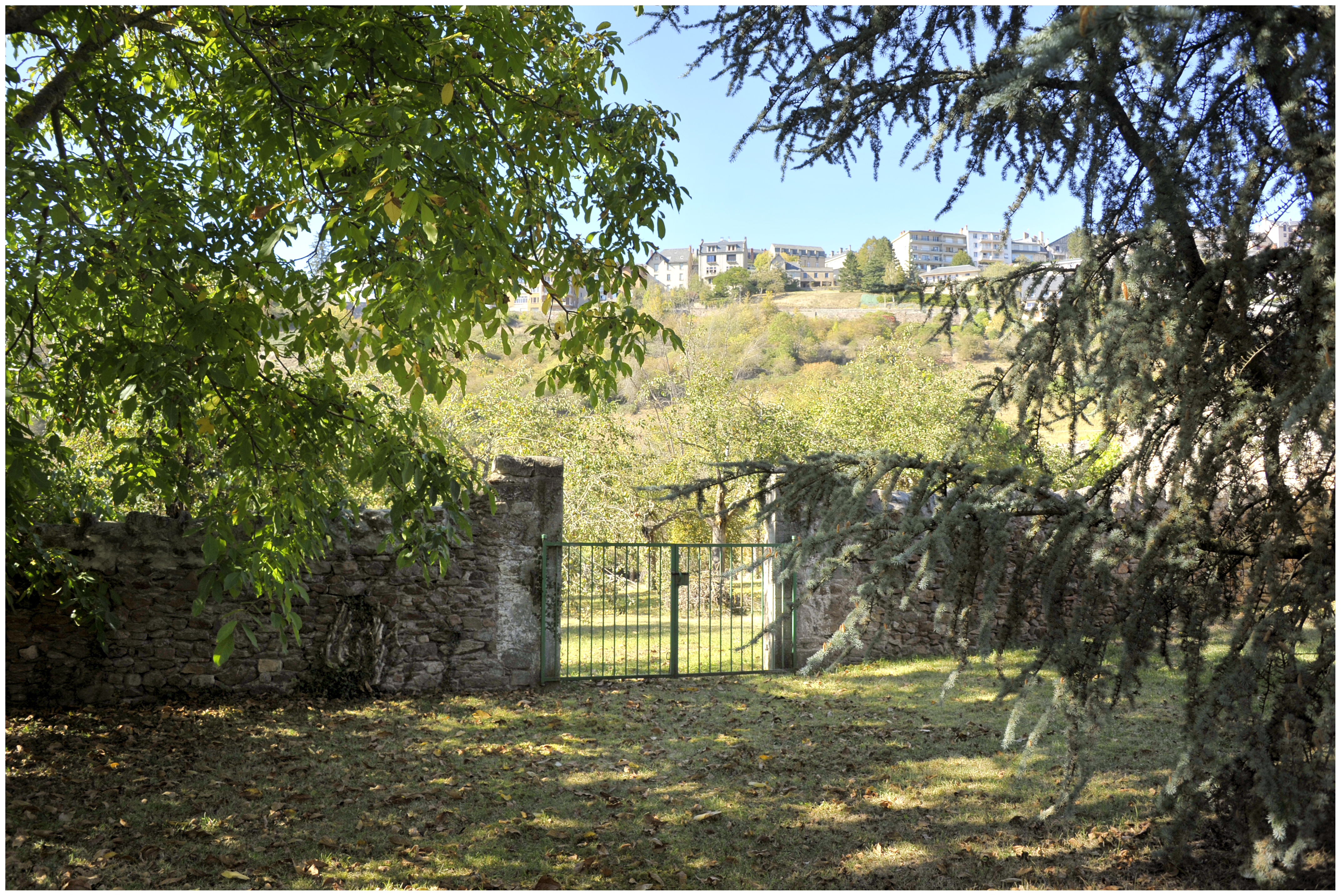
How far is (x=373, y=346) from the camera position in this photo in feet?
12.6

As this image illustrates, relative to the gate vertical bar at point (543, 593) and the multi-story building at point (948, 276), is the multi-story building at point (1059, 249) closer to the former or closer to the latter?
the multi-story building at point (948, 276)

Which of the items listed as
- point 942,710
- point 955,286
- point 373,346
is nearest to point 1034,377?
point 955,286

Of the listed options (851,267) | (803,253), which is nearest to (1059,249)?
(851,267)

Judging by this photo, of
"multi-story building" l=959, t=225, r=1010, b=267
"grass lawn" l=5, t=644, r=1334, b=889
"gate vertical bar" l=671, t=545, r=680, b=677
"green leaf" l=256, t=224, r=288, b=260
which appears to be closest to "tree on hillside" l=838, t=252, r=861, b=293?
"gate vertical bar" l=671, t=545, r=680, b=677

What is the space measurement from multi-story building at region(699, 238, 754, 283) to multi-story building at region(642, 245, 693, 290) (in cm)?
163

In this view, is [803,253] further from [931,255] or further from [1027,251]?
[1027,251]

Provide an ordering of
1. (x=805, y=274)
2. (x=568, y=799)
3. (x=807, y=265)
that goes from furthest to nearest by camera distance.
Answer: (x=807, y=265)
(x=805, y=274)
(x=568, y=799)

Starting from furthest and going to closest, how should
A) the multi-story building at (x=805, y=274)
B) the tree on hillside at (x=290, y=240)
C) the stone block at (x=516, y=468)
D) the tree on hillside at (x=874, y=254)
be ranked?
the multi-story building at (x=805, y=274), the tree on hillside at (x=874, y=254), the stone block at (x=516, y=468), the tree on hillside at (x=290, y=240)

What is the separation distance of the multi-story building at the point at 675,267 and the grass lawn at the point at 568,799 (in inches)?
2590

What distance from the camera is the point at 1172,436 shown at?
387 cm

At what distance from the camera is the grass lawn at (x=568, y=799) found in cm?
404

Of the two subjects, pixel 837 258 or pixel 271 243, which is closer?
pixel 271 243

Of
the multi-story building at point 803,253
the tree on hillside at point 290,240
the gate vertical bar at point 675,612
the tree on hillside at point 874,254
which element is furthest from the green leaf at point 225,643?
the multi-story building at point 803,253

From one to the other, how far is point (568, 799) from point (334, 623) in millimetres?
3823
